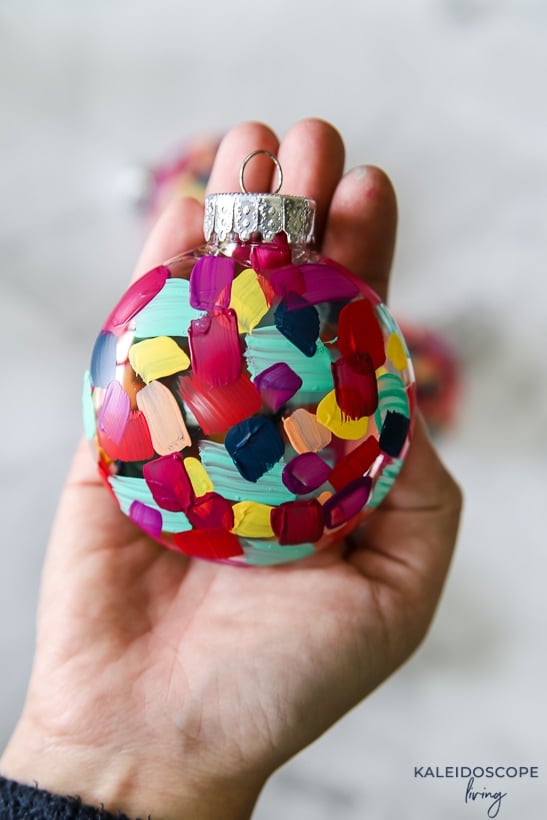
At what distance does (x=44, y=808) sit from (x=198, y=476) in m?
0.37

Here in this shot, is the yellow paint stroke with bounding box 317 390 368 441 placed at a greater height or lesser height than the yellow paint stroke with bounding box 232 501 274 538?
greater

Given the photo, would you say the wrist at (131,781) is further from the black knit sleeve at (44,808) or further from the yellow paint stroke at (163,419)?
the yellow paint stroke at (163,419)

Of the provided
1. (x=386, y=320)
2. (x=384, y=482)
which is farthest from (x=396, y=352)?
(x=384, y=482)

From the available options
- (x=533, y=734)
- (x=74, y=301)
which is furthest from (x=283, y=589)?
(x=74, y=301)

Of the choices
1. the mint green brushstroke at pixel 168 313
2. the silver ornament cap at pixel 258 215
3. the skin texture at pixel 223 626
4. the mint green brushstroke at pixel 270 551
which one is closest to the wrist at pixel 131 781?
the skin texture at pixel 223 626

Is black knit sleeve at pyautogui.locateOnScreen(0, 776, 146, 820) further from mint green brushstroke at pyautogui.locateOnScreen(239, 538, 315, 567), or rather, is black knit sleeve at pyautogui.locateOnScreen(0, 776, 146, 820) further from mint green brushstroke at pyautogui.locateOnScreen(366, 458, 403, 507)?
mint green brushstroke at pyautogui.locateOnScreen(366, 458, 403, 507)

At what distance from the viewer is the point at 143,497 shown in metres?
0.86

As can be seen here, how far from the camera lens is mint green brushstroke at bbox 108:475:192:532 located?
0.85m

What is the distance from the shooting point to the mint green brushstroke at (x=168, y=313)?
0.81m

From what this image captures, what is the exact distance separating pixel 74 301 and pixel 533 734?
1115 millimetres

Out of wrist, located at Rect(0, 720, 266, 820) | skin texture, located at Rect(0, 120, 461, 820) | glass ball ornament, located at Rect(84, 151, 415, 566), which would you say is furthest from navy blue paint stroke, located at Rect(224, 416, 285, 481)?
wrist, located at Rect(0, 720, 266, 820)

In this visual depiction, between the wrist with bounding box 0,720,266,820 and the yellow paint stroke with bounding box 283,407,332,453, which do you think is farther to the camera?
Answer: the wrist with bounding box 0,720,266,820

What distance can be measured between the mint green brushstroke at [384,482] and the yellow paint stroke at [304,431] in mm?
108

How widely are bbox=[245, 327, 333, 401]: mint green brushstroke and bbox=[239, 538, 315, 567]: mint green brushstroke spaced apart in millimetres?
163
